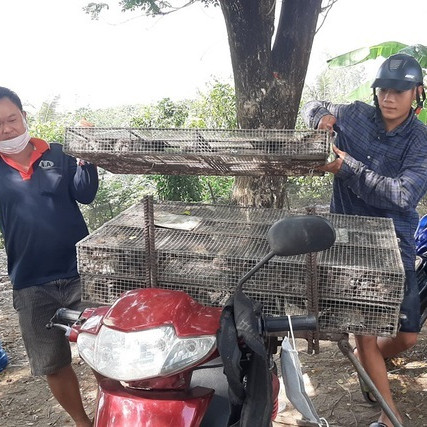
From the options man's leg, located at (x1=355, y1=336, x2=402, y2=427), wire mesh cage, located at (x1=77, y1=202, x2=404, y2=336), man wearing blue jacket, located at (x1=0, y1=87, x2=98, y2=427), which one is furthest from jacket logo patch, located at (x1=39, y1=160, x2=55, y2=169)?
man's leg, located at (x1=355, y1=336, x2=402, y2=427)

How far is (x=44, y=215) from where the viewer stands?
2.63 m

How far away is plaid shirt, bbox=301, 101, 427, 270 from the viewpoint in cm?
238

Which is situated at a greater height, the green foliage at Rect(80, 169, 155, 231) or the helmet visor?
the helmet visor

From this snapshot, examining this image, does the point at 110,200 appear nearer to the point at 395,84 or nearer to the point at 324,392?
the point at 324,392

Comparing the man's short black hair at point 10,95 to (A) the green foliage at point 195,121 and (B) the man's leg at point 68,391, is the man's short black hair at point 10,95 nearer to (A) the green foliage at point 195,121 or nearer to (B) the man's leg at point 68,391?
(B) the man's leg at point 68,391

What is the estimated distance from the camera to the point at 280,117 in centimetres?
387

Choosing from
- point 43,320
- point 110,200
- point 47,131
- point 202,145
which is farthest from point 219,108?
point 202,145

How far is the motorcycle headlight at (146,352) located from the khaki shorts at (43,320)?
4.12 feet

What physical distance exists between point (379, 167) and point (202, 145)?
49.0 inches

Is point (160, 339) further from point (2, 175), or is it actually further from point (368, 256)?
point (2, 175)

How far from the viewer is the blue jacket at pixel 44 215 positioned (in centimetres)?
261

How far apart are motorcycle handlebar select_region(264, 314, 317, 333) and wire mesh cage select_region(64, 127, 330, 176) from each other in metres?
0.66

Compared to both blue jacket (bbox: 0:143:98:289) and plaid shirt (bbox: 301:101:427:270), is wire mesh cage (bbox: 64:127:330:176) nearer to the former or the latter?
plaid shirt (bbox: 301:101:427:270)

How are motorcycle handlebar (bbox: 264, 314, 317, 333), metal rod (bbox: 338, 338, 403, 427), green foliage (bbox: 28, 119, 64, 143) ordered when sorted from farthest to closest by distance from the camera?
1. green foliage (bbox: 28, 119, 64, 143)
2. metal rod (bbox: 338, 338, 403, 427)
3. motorcycle handlebar (bbox: 264, 314, 317, 333)
